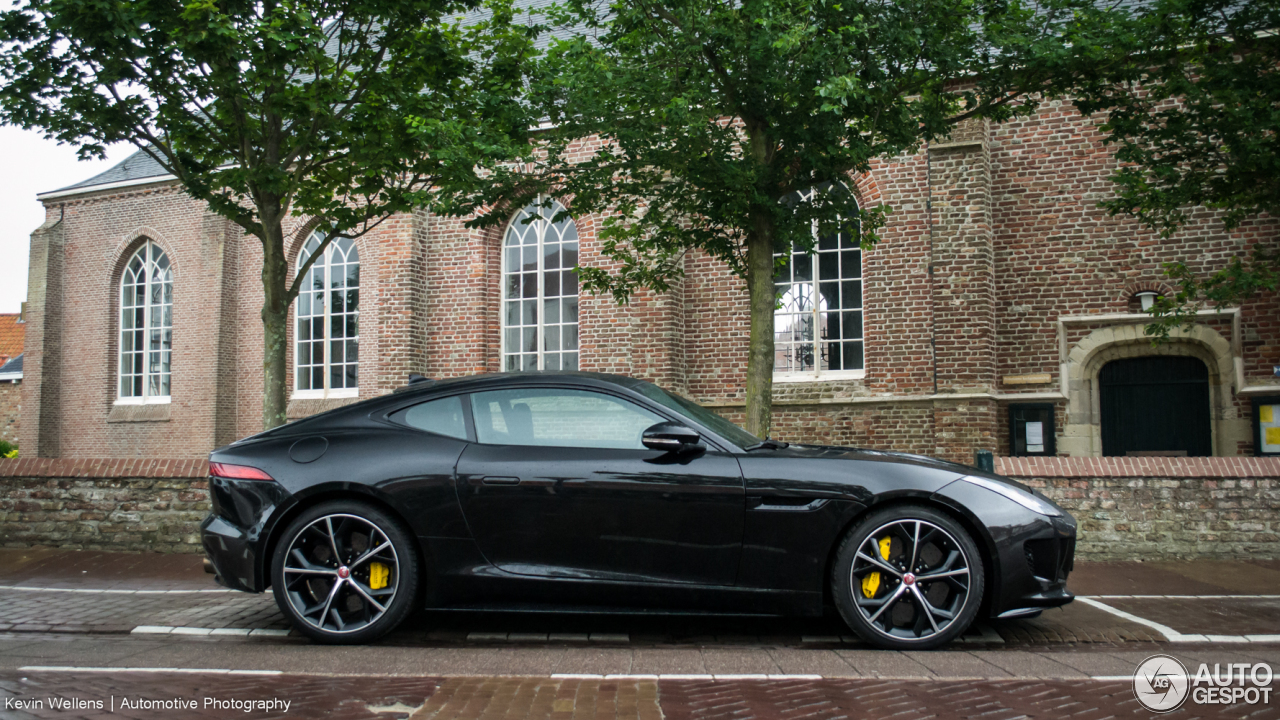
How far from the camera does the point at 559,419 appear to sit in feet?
14.7

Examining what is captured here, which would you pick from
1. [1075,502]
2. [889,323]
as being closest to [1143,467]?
[1075,502]

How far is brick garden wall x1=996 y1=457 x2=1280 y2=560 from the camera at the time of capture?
7922 mm

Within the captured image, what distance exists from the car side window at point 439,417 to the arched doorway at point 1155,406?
12.0m

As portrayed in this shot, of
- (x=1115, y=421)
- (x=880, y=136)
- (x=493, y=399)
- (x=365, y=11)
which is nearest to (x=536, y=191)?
(x=365, y=11)

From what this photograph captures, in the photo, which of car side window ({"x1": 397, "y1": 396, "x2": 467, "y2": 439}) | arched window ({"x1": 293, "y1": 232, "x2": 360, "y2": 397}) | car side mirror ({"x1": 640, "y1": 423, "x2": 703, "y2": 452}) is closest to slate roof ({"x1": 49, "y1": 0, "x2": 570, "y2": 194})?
arched window ({"x1": 293, "y1": 232, "x2": 360, "y2": 397})

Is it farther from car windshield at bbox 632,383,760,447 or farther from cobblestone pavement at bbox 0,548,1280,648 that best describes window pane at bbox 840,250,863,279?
car windshield at bbox 632,383,760,447

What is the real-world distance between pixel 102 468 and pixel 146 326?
520 inches

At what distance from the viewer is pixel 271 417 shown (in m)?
9.16

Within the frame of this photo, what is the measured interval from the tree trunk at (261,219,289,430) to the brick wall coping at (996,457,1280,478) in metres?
7.17

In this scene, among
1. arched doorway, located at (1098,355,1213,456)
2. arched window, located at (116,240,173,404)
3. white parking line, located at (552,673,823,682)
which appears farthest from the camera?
arched window, located at (116,240,173,404)

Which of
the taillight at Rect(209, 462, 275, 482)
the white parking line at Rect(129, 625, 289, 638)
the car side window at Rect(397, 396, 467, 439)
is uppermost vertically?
the car side window at Rect(397, 396, 467, 439)

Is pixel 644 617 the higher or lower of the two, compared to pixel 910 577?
lower

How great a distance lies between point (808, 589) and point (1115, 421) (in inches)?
458

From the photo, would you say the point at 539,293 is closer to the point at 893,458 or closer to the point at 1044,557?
the point at 893,458
